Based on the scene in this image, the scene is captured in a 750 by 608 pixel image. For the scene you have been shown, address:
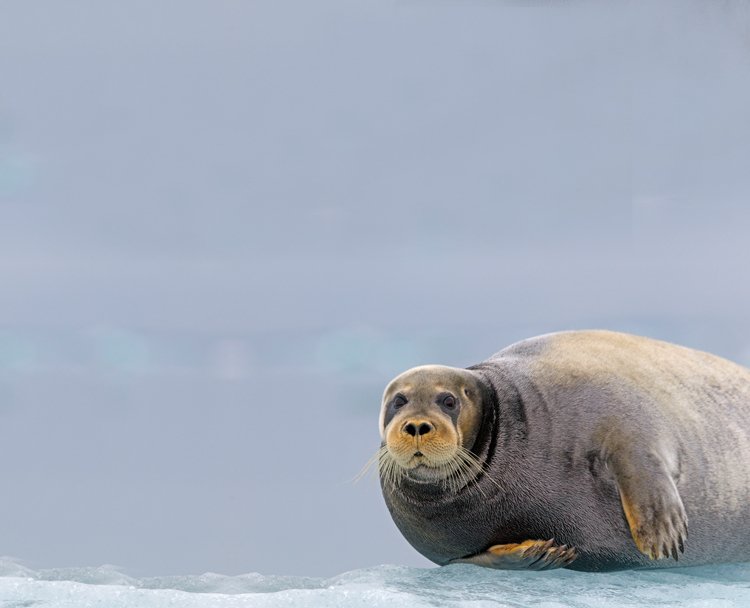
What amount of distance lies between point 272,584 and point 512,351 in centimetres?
224

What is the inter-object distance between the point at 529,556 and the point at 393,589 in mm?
985

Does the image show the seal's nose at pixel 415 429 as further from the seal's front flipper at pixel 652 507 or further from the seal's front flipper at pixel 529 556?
the seal's front flipper at pixel 652 507

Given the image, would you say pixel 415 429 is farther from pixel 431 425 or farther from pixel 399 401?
pixel 399 401

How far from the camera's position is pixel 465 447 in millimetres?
7223

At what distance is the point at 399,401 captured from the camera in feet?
23.4

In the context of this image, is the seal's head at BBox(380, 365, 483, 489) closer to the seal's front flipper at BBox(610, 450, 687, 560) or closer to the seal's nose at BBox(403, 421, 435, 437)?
the seal's nose at BBox(403, 421, 435, 437)

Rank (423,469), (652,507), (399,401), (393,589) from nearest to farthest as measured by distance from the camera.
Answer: (393,589) < (652,507) < (423,469) < (399,401)

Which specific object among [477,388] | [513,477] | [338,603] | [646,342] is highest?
[646,342]

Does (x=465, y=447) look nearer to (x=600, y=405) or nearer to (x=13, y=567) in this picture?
(x=600, y=405)

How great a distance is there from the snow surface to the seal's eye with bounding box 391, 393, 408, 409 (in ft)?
3.30

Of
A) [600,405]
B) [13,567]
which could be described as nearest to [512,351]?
[600,405]

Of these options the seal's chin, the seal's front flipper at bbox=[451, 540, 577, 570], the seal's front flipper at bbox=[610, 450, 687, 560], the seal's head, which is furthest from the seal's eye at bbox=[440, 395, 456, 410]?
the seal's front flipper at bbox=[610, 450, 687, 560]

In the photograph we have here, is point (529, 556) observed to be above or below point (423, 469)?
below

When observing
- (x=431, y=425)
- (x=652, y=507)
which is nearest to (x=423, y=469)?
(x=431, y=425)
